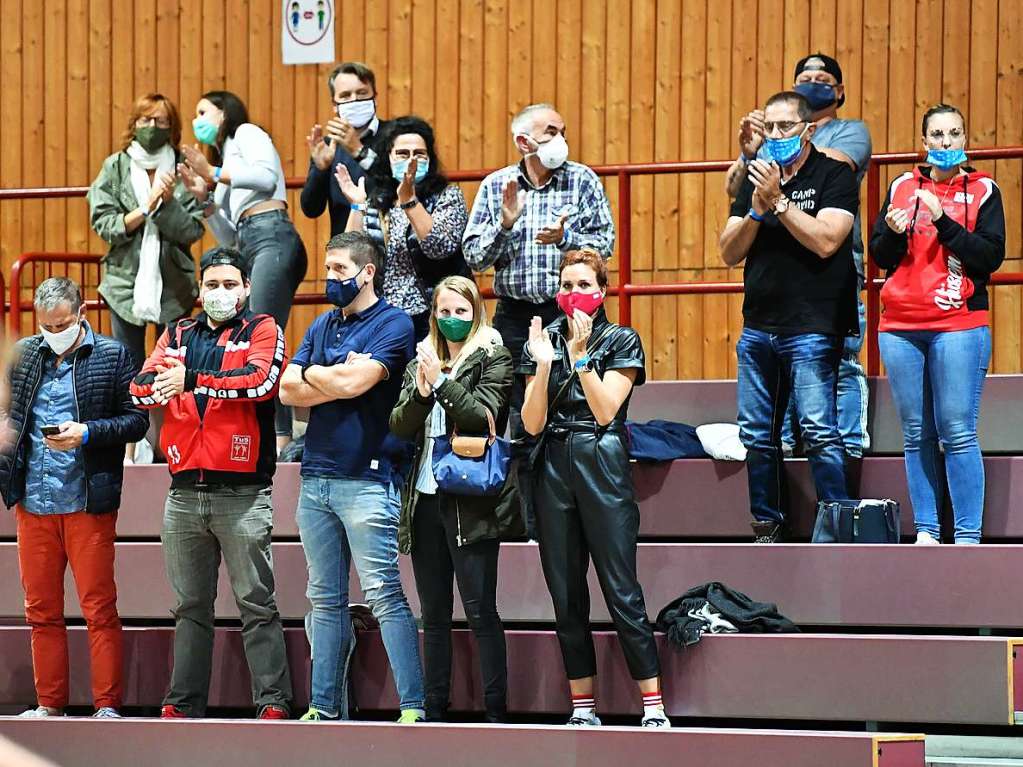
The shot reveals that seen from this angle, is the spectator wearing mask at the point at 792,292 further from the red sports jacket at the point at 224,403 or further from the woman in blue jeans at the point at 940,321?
the red sports jacket at the point at 224,403

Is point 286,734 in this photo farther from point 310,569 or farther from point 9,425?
point 9,425

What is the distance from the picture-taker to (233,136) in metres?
6.62

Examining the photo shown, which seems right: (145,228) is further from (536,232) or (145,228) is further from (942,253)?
(942,253)

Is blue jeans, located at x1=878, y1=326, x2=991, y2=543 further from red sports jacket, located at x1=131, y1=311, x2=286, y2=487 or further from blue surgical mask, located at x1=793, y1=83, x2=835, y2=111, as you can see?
red sports jacket, located at x1=131, y1=311, x2=286, y2=487

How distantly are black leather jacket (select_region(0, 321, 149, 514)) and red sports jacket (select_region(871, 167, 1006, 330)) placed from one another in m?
2.57

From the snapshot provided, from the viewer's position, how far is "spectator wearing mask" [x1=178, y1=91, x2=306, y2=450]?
6.30m

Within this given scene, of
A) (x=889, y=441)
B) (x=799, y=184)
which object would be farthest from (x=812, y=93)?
(x=889, y=441)

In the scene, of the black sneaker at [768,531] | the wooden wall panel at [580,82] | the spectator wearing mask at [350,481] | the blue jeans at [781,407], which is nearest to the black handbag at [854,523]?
the blue jeans at [781,407]

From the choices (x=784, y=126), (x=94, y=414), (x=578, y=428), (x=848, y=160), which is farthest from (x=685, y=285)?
(x=94, y=414)

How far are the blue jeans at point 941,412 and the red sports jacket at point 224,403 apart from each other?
2070 millimetres

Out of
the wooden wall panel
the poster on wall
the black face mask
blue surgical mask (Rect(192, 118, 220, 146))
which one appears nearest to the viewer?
blue surgical mask (Rect(192, 118, 220, 146))

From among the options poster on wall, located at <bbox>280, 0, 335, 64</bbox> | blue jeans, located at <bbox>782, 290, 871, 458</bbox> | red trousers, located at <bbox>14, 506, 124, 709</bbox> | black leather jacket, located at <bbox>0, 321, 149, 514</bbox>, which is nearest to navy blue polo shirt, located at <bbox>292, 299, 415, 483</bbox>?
black leather jacket, located at <bbox>0, 321, 149, 514</bbox>

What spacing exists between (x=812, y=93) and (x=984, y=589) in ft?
6.25

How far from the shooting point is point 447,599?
5055mm
